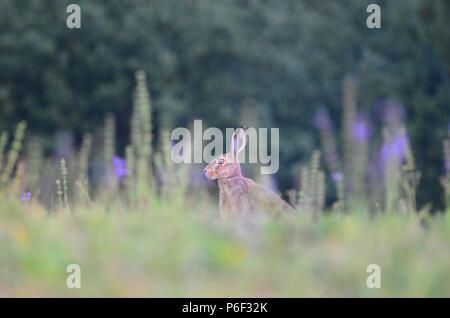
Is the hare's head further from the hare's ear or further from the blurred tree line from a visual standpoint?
Result: the blurred tree line

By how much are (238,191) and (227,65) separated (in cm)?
1433

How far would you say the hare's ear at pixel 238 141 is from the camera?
770 centimetres

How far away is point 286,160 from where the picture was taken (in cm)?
2033

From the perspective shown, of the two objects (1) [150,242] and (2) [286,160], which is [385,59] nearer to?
(2) [286,160]

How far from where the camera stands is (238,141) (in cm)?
785

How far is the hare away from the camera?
7.14 meters

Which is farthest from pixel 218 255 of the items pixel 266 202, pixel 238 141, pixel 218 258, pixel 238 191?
Result: pixel 238 141

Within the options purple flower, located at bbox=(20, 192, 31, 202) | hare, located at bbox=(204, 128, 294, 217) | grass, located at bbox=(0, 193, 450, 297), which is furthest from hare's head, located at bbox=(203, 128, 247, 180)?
grass, located at bbox=(0, 193, 450, 297)

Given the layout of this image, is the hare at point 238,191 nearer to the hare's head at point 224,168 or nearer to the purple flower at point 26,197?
the hare's head at point 224,168

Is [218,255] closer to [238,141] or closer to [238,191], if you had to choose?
[238,191]

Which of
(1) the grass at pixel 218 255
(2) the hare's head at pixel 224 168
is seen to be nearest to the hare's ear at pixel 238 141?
(2) the hare's head at pixel 224 168

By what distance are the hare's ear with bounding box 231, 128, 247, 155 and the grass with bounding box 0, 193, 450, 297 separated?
8.51 feet
